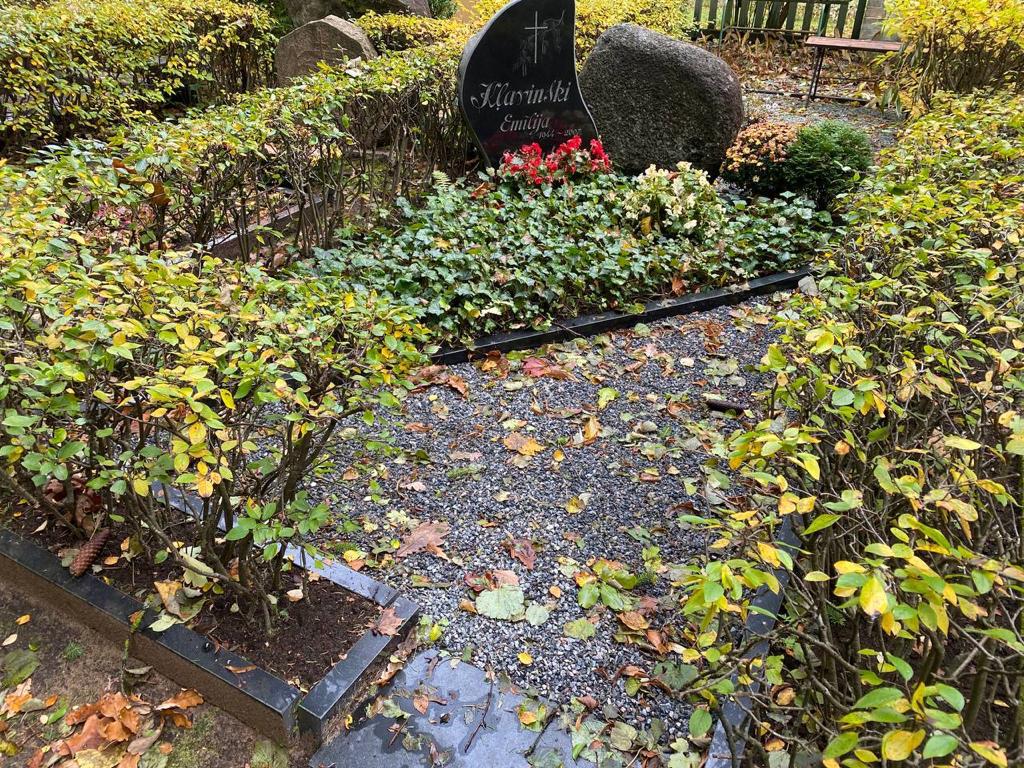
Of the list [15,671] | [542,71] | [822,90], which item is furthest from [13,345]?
[822,90]

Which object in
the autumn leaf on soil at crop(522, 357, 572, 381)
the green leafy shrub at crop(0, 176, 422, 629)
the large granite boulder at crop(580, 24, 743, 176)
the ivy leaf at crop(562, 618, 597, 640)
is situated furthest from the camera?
the large granite boulder at crop(580, 24, 743, 176)

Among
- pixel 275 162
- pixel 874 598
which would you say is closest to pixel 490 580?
pixel 874 598

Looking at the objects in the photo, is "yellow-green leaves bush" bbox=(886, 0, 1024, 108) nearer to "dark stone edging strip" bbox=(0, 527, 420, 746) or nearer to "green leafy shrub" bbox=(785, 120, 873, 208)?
"green leafy shrub" bbox=(785, 120, 873, 208)

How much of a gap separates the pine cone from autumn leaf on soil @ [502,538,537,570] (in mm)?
1488

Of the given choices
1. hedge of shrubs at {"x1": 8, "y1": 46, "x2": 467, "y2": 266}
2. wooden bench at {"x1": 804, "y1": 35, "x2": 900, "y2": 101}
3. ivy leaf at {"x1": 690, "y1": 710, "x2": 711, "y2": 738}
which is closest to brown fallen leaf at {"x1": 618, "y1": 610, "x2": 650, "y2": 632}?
ivy leaf at {"x1": 690, "y1": 710, "x2": 711, "y2": 738}

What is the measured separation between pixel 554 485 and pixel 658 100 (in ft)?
15.1

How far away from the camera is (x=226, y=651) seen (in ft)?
7.09

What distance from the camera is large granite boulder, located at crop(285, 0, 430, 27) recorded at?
10094 mm

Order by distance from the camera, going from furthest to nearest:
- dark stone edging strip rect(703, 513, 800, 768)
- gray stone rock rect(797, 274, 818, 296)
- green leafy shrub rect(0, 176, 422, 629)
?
gray stone rock rect(797, 274, 818, 296) < green leafy shrub rect(0, 176, 422, 629) < dark stone edging strip rect(703, 513, 800, 768)

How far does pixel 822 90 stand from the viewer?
1039cm

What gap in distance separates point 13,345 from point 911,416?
8.59ft

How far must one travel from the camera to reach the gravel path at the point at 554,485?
97.1 inches

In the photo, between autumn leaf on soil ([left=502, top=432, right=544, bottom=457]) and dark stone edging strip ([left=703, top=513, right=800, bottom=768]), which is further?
autumn leaf on soil ([left=502, top=432, right=544, bottom=457])

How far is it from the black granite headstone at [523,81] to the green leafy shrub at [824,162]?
1.84m
